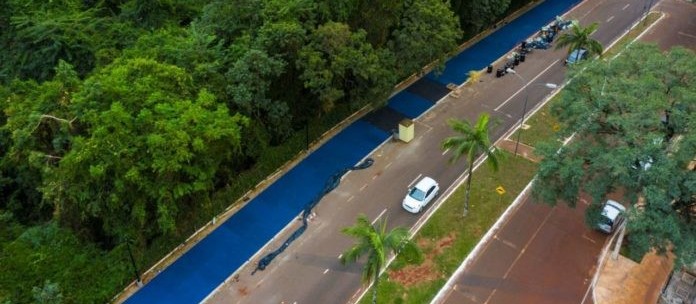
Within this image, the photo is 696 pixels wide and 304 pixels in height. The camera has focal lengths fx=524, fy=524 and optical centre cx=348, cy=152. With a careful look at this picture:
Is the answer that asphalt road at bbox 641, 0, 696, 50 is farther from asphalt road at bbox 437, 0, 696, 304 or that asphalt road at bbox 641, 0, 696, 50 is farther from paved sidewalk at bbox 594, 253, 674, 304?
paved sidewalk at bbox 594, 253, 674, 304

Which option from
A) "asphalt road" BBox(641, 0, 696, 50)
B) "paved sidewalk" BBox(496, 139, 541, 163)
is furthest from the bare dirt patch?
"asphalt road" BBox(641, 0, 696, 50)

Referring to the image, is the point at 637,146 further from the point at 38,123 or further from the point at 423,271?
the point at 38,123

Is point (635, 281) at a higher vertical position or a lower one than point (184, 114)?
lower

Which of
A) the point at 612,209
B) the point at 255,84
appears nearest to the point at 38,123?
the point at 255,84

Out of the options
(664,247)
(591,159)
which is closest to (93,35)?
(591,159)

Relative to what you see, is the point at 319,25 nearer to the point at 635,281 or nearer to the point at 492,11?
the point at 492,11

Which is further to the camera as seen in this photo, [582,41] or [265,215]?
[582,41]

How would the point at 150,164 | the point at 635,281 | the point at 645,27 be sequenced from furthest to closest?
the point at 645,27 < the point at 635,281 < the point at 150,164
